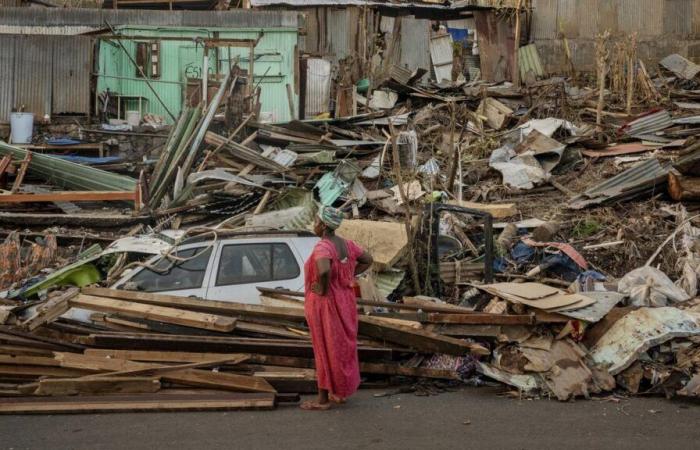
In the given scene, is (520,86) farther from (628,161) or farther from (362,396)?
(362,396)

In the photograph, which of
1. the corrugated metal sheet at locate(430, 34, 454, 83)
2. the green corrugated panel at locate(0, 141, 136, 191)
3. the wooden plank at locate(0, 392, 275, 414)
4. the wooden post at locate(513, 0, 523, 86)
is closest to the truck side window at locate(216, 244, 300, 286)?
the wooden plank at locate(0, 392, 275, 414)

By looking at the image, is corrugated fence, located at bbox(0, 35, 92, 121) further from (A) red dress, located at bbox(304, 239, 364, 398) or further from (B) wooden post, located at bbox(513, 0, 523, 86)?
(A) red dress, located at bbox(304, 239, 364, 398)

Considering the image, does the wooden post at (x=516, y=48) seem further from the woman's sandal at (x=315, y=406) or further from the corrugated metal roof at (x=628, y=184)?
the woman's sandal at (x=315, y=406)

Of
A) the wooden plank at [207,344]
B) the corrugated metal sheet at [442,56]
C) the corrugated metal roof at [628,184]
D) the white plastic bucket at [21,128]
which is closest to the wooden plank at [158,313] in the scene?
the wooden plank at [207,344]

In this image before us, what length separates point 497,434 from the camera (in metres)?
6.58

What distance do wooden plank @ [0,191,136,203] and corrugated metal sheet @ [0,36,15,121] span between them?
17.5ft

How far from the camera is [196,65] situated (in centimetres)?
2050

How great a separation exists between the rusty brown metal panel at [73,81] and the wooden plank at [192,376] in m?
12.3

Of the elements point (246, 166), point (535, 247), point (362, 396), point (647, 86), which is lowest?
point (362, 396)

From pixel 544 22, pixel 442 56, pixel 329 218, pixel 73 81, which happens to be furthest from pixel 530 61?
pixel 329 218

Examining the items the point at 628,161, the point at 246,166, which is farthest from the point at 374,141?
the point at 628,161

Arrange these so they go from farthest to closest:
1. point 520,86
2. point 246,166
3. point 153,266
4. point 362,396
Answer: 1. point 520,86
2. point 246,166
3. point 153,266
4. point 362,396

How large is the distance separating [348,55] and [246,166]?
24.4ft

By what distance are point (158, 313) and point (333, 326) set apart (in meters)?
2.00
